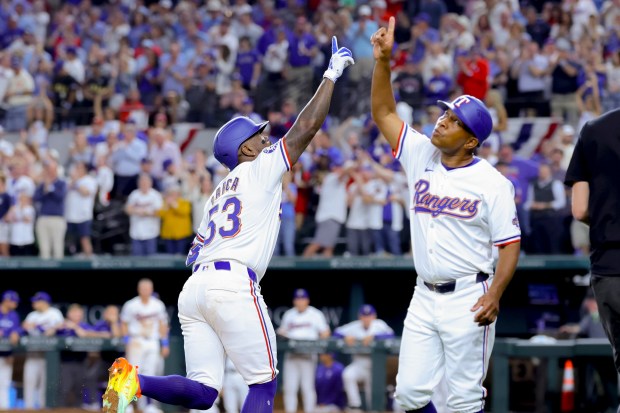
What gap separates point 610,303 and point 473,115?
1342 mm

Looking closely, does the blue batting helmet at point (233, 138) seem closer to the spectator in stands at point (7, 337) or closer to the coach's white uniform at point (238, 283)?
the coach's white uniform at point (238, 283)

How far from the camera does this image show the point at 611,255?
544 centimetres

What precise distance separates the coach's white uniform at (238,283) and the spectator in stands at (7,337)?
678 cm

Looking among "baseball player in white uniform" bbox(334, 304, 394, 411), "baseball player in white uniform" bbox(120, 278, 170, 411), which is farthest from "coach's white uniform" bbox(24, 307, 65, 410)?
"baseball player in white uniform" bbox(334, 304, 394, 411)

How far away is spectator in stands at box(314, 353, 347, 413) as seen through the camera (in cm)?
1259

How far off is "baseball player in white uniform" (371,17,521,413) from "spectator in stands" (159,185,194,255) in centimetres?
842

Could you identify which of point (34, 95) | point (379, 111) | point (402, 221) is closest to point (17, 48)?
point (34, 95)

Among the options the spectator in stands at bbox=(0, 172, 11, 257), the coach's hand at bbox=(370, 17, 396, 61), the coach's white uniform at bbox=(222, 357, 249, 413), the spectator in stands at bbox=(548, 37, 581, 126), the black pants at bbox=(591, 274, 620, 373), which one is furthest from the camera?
the spectator in stands at bbox=(548, 37, 581, 126)

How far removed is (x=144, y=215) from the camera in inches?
578

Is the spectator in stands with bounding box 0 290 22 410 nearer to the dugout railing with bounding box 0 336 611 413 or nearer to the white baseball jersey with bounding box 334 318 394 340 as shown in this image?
the dugout railing with bounding box 0 336 611 413

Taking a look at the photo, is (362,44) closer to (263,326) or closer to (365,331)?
(365,331)

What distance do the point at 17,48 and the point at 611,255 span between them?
14375 mm

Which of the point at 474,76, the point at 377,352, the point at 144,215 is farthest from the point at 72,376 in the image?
the point at 474,76

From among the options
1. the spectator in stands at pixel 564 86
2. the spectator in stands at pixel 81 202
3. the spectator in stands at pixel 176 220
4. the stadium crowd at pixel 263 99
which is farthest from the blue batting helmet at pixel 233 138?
the spectator in stands at pixel 564 86
